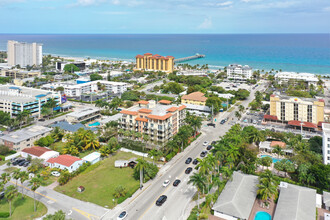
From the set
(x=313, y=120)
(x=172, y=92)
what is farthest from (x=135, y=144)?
(x=172, y=92)

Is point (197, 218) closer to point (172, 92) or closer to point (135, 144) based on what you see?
point (135, 144)

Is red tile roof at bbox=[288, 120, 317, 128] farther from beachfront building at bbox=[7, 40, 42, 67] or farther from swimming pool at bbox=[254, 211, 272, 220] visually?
beachfront building at bbox=[7, 40, 42, 67]

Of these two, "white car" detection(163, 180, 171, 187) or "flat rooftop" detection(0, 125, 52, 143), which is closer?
A: "white car" detection(163, 180, 171, 187)

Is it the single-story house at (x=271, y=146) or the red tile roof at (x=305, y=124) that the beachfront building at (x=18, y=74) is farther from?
the red tile roof at (x=305, y=124)

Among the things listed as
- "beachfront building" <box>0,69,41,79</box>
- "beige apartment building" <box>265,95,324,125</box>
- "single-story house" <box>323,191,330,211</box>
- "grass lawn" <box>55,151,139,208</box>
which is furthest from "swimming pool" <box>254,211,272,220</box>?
"beachfront building" <box>0,69,41,79</box>

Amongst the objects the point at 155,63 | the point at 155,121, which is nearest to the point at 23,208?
the point at 155,121

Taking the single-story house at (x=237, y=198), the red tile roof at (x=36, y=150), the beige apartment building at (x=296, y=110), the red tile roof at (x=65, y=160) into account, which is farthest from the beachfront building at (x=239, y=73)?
the red tile roof at (x=36, y=150)
